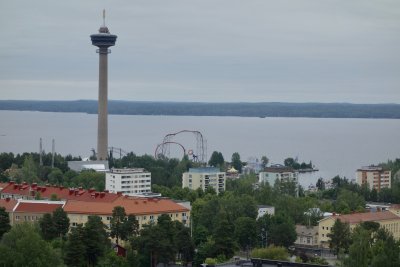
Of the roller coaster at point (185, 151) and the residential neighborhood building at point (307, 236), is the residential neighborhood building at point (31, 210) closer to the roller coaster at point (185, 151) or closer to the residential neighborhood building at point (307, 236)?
the residential neighborhood building at point (307, 236)

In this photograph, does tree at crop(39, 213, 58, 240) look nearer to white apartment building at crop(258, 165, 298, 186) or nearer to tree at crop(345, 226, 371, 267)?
tree at crop(345, 226, 371, 267)

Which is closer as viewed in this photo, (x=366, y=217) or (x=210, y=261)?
(x=210, y=261)

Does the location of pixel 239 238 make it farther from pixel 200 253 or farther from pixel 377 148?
pixel 377 148

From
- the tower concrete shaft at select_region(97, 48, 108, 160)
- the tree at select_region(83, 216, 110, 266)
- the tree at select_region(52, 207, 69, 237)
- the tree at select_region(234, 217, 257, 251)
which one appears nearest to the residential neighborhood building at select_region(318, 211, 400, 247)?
the tree at select_region(234, 217, 257, 251)

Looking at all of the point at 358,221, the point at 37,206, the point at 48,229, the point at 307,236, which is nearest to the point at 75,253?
the point at 48,229

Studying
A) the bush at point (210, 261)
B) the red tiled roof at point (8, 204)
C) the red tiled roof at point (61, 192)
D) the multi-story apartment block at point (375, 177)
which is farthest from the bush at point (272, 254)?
the multi-story apartment block at point (375, 177)

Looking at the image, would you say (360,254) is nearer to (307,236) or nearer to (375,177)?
(307,236)
